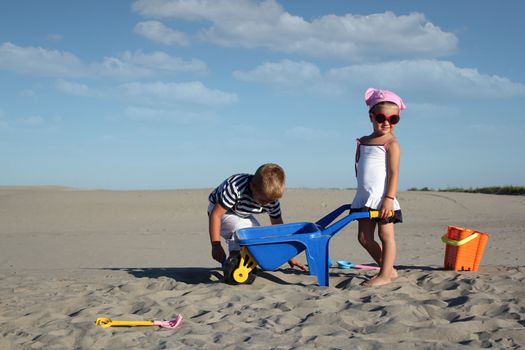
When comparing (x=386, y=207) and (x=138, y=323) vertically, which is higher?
(x=386, y=207)

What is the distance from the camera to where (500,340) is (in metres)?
3.45

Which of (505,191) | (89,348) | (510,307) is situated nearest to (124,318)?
(89,348)

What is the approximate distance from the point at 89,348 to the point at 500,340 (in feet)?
7.96

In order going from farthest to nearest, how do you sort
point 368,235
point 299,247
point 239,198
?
point 239,198 < point 368,235 < point 299,247

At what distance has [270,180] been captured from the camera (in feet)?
16.6

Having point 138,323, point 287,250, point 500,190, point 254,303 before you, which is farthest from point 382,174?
point 500,190

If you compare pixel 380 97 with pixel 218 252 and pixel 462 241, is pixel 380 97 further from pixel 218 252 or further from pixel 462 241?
pixel 218 252

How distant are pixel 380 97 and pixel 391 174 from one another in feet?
2.25

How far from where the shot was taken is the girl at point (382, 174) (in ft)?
16.4

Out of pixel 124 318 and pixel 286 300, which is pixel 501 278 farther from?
pixel 124 318

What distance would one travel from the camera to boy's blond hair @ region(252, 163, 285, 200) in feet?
16.6

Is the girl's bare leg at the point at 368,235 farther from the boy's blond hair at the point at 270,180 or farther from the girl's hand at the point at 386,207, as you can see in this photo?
the boy's blond hair at the point at 270,180

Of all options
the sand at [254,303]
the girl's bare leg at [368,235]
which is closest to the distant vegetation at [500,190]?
the sand at [254,303]

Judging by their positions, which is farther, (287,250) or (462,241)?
(462,241)
